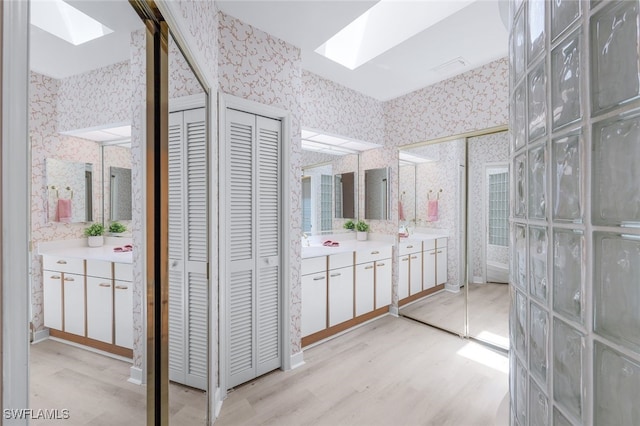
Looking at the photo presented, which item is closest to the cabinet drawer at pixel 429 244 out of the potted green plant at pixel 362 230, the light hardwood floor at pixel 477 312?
the light hardwood floor at pixel 477 312

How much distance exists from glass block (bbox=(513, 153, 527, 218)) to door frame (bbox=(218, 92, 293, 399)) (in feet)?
5.38

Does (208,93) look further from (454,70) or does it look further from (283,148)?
(454,70)

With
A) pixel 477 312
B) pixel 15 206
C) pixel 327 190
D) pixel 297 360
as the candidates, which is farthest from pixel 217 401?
pixel 477 312

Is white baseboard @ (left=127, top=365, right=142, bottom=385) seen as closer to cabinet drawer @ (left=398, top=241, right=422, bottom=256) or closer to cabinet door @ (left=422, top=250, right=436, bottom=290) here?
cabinet drawer @ (left=398, top=241, right=422, bottom=256)

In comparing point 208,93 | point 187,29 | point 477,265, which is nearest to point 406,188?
point 477,265

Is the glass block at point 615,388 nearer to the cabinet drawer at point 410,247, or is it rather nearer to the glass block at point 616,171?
the glass block at point 616,171

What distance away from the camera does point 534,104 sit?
0.53m

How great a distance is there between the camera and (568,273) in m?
0.43

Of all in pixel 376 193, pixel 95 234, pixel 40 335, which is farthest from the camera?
pixel 376 193

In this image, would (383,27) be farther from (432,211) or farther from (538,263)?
(538,263)

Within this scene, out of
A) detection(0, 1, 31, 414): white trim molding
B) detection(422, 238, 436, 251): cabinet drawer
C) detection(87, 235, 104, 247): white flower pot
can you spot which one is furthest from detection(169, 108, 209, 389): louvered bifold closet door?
detection(422, 238, 436, 251): cabinet drawer

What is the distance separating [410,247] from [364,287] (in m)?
0.85

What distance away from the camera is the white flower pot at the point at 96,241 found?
68cm

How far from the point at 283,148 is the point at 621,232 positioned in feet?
6.82
